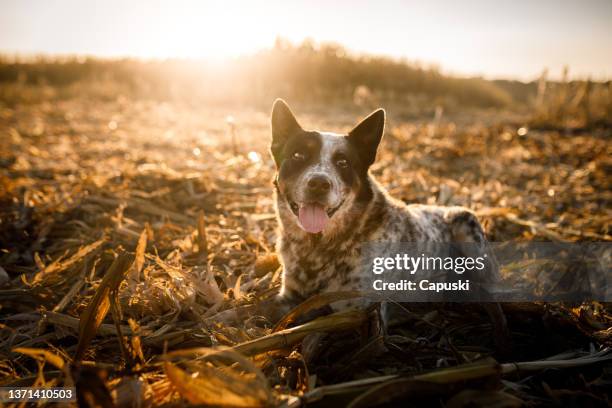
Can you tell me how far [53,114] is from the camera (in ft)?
45.2

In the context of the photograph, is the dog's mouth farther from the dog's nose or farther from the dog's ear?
the dog's ear

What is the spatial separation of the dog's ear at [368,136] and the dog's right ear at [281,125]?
20.5 inches

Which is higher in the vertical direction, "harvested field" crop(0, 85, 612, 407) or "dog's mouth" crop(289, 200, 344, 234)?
"dog's mouth" crop(289, 200, 344, 234)

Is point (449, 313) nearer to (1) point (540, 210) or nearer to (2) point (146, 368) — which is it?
(2) point (146, 368)

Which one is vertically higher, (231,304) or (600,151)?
(600,151)

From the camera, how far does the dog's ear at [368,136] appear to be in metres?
3.43

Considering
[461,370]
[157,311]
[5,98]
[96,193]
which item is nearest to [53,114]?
[5,98]

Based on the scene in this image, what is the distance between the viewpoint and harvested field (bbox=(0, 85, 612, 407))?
1.83 meters

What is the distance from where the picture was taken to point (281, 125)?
358cm

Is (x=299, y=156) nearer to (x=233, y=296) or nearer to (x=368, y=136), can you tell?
(x=368, y=136)

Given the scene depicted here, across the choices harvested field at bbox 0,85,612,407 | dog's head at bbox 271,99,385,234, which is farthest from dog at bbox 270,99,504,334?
harvested field at bbox 0,85,612,407

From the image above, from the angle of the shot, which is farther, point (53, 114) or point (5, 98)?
point (5, 98)

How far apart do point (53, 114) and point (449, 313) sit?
49.9 feet

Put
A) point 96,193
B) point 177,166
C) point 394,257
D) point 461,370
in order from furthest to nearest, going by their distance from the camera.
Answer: point 177,166 → point 96,193 → point 394,257 → point 461,370
